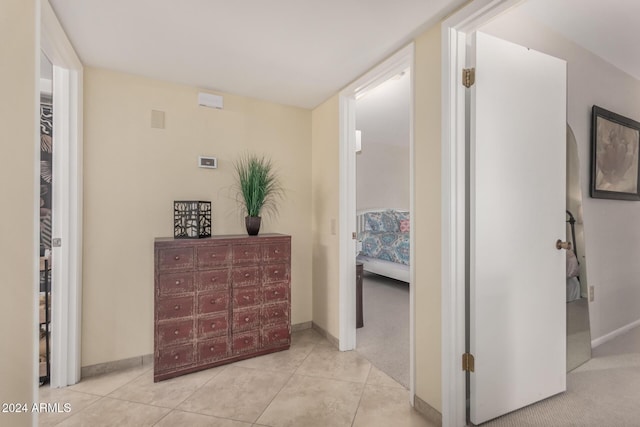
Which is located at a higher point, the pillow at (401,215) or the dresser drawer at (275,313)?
the pillow at (401,215)

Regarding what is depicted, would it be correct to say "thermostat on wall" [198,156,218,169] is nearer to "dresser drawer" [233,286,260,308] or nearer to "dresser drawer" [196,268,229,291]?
"dresser drawer" [196,268,229,291]

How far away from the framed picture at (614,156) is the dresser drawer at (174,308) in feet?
11.3

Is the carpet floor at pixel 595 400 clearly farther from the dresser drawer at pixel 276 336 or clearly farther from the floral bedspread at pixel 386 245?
the floral bedspread at pixel 386 245

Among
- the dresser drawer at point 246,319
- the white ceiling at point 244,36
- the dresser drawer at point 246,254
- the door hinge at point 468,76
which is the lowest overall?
the dresser drawer at point 246,319

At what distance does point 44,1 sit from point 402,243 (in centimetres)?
441

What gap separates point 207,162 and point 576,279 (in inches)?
124

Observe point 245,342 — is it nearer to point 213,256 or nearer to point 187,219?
point 213,256

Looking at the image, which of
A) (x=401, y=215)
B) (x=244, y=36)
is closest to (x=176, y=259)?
(x=244, y=36)

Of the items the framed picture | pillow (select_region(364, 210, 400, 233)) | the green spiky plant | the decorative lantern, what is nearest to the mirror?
the framed picture

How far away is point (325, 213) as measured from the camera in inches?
114

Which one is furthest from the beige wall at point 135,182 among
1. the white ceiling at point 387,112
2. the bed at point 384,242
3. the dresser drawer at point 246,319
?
the bed at point 384,242

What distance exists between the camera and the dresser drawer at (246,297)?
2385 millimetres

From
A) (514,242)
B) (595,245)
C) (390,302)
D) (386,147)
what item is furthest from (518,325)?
(386,147)

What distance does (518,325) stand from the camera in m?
1.72
